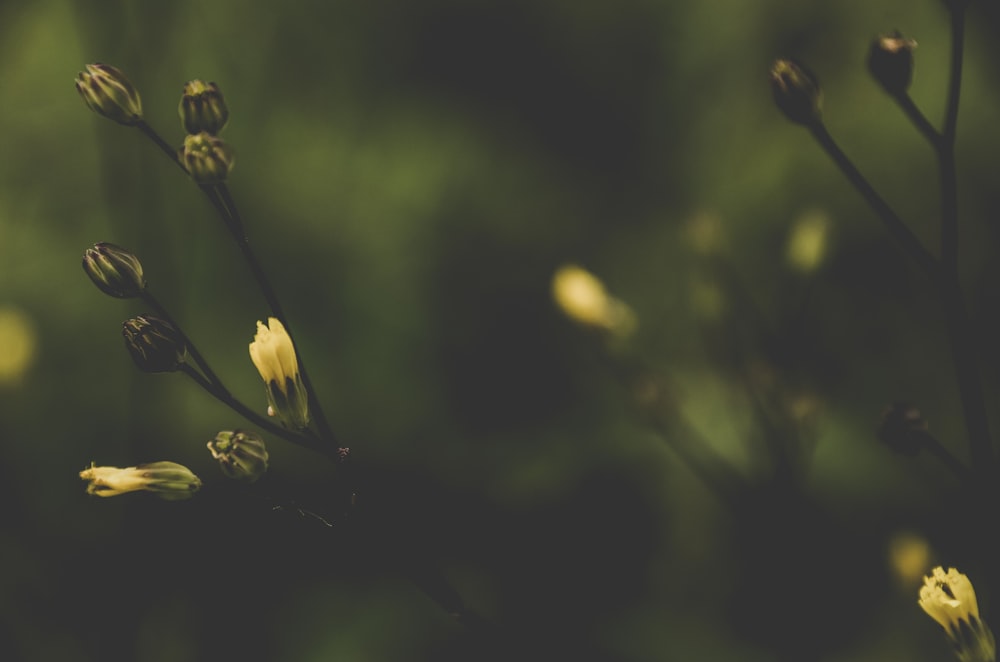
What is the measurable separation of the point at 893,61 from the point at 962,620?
0.97 ft

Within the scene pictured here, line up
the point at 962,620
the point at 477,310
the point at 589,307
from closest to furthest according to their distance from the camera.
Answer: the point at 962,620 < the point at 589,307 < the point at 477,310

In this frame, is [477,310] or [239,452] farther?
[477,310]

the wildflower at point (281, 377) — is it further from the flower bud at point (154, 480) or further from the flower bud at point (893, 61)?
the flower bud at point (893, 61)

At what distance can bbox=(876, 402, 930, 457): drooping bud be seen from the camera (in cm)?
50

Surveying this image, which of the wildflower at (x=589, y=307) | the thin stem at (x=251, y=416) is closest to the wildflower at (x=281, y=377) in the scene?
the thin stem at (x=251, y=416)

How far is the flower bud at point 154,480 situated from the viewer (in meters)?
0.50

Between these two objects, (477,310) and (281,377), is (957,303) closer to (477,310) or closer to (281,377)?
(281,377)

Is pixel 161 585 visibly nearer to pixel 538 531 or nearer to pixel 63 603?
pixel 63 603

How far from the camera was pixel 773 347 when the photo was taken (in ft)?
2.28

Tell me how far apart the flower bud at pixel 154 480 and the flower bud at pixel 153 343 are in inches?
2.2

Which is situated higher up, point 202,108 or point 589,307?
point 202,108

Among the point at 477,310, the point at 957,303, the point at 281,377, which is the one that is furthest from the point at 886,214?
the point at 477,310

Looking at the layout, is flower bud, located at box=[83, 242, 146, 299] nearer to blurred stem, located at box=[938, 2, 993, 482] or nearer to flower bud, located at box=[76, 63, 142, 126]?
flower bud, located at box=[76, 63, 142, 126]

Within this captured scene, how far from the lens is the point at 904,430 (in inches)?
19.9
